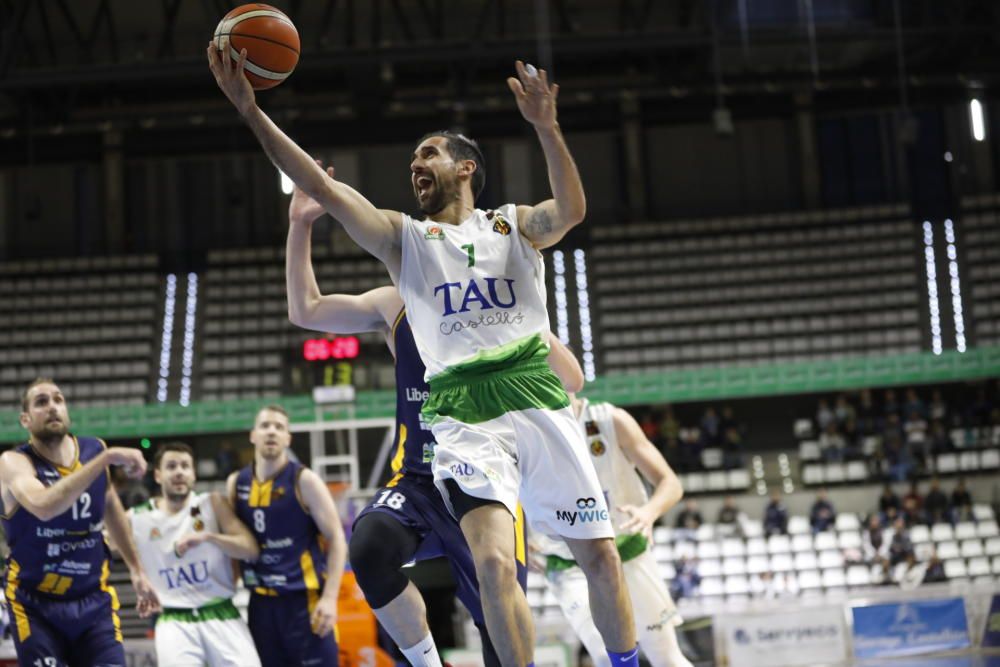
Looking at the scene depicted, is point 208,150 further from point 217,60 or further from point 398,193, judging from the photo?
point 217,60

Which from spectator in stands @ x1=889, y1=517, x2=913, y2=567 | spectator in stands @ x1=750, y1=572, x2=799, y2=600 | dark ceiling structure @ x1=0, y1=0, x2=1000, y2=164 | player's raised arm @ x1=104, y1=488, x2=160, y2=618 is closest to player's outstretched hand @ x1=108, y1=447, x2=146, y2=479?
player's raised arm @ x1=104, y1=488, x2=160, y2=618

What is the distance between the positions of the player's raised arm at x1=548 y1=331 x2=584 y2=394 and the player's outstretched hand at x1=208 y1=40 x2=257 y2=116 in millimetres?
1651

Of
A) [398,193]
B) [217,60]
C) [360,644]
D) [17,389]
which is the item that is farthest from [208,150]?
[217,60]

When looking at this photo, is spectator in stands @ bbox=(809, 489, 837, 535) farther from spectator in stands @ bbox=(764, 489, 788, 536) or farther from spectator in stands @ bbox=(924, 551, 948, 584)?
spectator in stands @ bbox=(924, 551, 948, 584)

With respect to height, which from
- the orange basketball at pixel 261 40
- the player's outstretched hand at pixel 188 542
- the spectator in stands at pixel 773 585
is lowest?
the spectator in stands at pixel 773 585

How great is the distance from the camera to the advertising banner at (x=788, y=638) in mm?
13336

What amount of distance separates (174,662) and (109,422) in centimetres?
1342

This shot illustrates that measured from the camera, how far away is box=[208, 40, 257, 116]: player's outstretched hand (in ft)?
13.5

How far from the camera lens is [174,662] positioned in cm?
720

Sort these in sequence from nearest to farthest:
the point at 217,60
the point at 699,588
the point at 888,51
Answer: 1. the point at 217,60
2. the point at 699,588
3. the point at 888,51

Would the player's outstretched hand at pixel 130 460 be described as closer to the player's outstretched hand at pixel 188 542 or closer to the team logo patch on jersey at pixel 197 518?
the player's outstretched hand at pixel 188 542

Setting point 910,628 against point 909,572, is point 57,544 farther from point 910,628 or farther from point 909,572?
point 909,572

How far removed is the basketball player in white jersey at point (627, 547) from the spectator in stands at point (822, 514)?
1363 centimetres

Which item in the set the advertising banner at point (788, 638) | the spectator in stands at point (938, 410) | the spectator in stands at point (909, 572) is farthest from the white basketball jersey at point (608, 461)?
the spectator in stands at point (938, 410)
